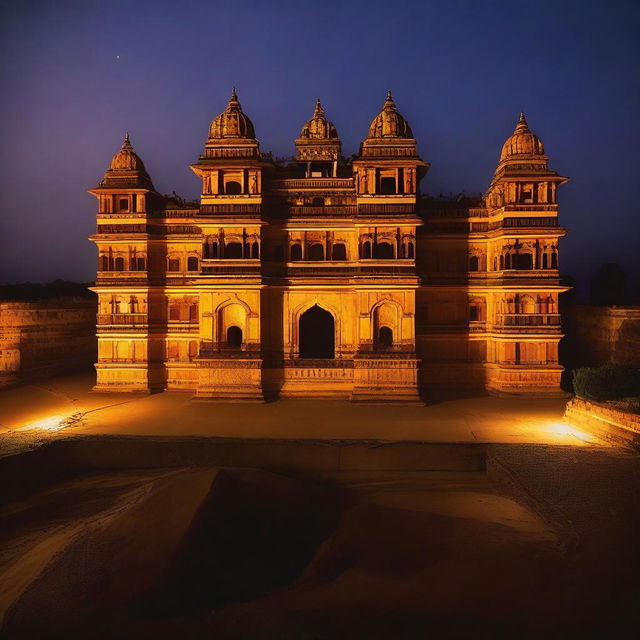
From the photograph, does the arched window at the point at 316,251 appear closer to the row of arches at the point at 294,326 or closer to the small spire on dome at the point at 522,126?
the row of arches at the point at 294,326

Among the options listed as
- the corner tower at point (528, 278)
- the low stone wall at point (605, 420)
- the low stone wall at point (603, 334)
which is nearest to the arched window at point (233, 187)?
the corner tower at point (528, 278)

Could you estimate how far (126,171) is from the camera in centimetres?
2541

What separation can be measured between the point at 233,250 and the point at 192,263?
10.6 ft

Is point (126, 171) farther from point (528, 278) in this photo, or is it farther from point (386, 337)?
point (528, 278)

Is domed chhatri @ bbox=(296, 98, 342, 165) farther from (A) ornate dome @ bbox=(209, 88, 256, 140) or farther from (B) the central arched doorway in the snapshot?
(B) the central arched doorway

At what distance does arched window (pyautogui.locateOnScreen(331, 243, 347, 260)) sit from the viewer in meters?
24.2

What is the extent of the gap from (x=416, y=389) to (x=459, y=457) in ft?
22.6

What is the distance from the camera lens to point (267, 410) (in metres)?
21.0

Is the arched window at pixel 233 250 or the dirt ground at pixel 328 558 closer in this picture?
the dirt ground at pixel 328 558

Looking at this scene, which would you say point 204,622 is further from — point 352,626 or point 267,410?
point 267,410

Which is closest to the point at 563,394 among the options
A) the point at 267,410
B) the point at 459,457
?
the point at 459,457

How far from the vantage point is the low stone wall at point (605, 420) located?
15.2 metres

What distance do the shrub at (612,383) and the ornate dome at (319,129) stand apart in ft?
67.5

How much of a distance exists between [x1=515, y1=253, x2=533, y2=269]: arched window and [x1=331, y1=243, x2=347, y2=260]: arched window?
30.2 ft
